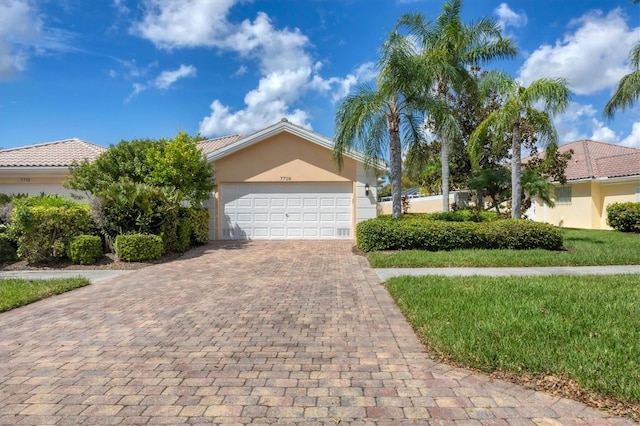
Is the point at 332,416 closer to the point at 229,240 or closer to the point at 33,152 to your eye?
the point at 229,240

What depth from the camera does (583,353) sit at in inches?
149

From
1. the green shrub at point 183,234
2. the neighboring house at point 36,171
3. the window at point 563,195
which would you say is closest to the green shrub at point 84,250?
the green shrub at point 183,234

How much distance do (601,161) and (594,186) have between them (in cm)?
195

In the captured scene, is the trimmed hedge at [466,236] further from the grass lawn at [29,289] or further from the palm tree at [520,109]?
the grass lawn at [29,289]

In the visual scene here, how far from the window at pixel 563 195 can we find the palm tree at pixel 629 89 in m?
7.71

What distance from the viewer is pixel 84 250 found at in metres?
10.4

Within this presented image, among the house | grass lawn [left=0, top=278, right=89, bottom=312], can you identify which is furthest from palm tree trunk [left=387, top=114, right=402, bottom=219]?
the house

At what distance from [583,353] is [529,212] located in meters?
24.3

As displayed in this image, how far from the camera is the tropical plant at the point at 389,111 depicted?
12500mm

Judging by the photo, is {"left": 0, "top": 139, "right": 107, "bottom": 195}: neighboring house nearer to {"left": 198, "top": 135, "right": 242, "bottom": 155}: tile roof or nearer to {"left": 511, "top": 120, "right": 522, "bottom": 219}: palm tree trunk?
{"left": 198, "top": 135, "right": 242, "bottom": 155}: tile roof

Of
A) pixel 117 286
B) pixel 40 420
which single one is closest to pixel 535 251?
pixel 117 286

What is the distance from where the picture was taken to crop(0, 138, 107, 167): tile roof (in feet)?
56.2

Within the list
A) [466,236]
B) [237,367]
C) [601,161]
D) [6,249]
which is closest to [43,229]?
[6,249]

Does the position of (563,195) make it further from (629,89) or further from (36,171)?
(36,171)
